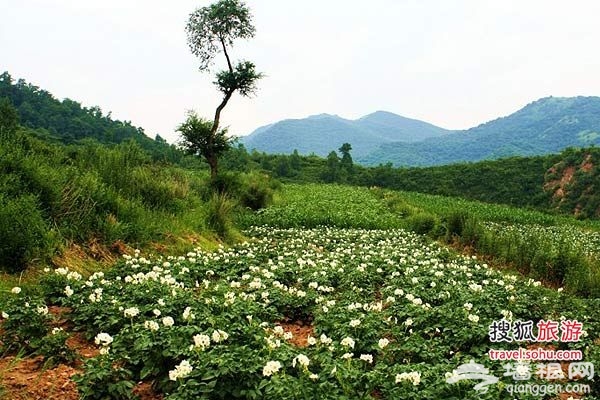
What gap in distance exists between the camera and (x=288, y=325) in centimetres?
662

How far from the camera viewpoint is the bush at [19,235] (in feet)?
22.9

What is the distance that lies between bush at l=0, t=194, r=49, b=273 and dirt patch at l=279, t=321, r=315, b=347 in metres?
4.18

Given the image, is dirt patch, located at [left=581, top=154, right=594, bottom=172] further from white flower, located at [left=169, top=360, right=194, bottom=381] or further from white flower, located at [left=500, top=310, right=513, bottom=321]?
white flower, located at [left=169, top=360, right=194, bottom=381]

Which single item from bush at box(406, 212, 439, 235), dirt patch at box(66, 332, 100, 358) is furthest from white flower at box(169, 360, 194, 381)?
bush at box(406, 212, 439, 235)

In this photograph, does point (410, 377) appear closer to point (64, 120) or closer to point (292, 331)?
point (292, 331)

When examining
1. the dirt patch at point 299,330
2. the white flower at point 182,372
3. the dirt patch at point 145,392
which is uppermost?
the white flower at point 182,372

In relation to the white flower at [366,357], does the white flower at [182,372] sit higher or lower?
higher

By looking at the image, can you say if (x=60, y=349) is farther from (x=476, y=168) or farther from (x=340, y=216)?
(x=476, y=168)

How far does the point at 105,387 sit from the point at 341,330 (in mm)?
2550

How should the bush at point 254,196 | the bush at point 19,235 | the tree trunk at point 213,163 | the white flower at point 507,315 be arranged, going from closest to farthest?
the white flower at point 507,315, the bush at point 19,235, the tree trunk at point 213,163, the bush at point 254,196

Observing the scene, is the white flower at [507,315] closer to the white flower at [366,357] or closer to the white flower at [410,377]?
the white flower at [366,357]

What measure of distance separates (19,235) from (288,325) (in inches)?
173

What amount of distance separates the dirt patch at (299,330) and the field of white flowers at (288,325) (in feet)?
0.12

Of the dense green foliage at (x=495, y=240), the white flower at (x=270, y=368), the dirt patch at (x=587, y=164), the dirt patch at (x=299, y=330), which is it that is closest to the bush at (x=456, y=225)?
the dense green foliage at (x=495, y=240)
